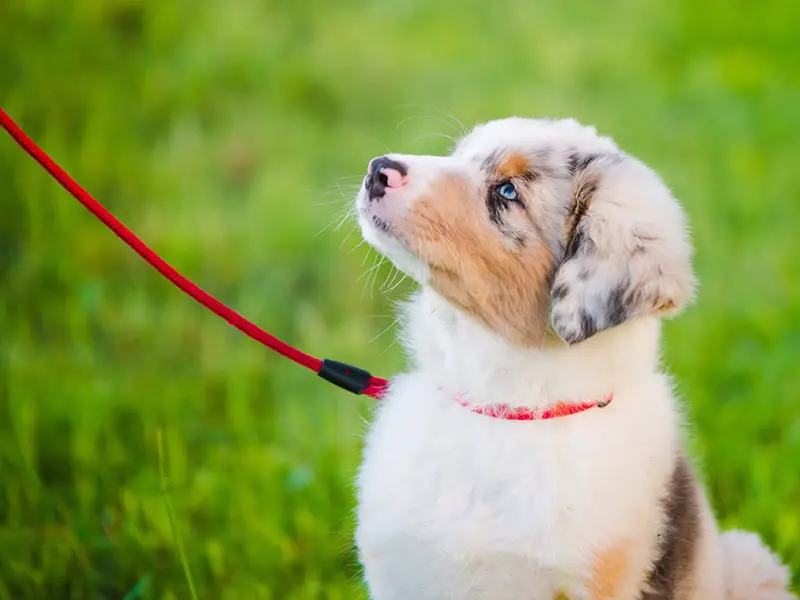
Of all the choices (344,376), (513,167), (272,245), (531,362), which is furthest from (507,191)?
(272,245)

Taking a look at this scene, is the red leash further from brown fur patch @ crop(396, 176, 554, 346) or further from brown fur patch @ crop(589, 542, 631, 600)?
brown fur patch @ crop(589, 542, 631, 600)

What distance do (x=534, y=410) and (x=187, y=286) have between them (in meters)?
1.03

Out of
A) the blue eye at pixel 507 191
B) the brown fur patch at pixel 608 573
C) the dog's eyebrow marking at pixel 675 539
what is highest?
the blue eye at pixel 507 191

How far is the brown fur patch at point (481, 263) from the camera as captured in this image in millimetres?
2867

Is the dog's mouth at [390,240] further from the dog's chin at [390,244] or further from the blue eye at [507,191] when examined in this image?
the blue eye at [507,191]

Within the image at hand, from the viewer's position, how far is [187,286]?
3129 millimetres

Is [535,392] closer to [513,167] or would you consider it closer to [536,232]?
[536,232]

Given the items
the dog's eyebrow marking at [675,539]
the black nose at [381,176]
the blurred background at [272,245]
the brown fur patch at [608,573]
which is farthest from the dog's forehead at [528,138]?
the brown fur patch at [608,573]

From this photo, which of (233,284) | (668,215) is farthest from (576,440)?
(233,284)

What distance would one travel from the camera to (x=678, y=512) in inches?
115

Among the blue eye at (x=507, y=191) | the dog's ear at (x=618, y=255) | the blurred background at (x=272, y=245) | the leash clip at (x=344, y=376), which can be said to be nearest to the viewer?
the dog's ear at (x=618, y=255)

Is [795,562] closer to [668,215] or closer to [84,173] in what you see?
[668,215]

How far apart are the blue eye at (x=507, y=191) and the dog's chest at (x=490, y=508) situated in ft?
1.94

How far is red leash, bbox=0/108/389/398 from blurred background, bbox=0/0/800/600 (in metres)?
0.49
